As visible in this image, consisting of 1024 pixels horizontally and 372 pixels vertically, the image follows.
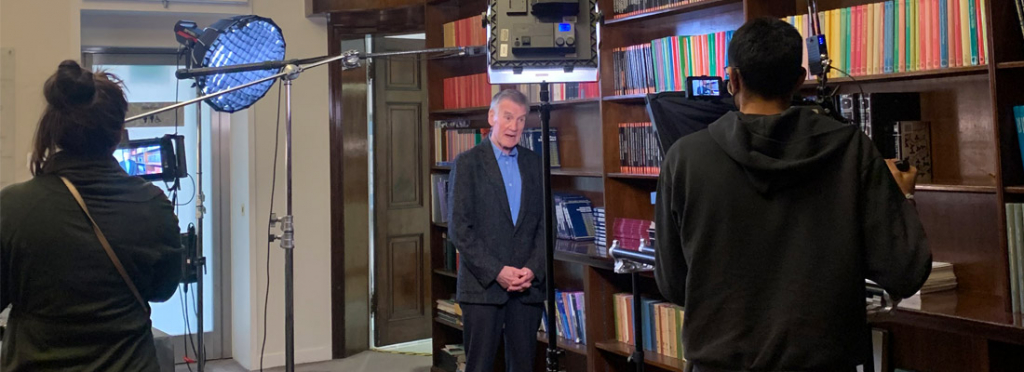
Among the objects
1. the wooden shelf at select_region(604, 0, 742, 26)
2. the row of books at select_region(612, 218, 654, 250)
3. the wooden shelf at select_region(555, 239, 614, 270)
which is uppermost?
the wooden shelf at select_region(604, 0, 742, 26)

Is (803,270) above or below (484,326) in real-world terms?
above

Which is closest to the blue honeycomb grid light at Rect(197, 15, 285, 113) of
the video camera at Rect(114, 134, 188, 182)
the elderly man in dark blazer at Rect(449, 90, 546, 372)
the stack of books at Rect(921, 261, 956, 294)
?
the video camera at Rect(114, 134, 188, 182)

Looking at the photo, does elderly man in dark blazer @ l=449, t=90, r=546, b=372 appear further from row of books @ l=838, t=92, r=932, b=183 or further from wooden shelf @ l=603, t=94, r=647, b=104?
row of books @ l=838, t=92, r=932, b=183

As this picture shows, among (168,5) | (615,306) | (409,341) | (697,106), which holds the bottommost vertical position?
(409,341)

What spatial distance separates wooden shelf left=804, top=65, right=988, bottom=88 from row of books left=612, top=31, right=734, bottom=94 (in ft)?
1.44

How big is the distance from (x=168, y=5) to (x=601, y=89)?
2.57 metres

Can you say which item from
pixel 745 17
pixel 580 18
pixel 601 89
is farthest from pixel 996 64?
pixel 601 89

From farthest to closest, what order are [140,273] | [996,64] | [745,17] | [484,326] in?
[484,326] < [745,17] < [996,64] < [140,273]

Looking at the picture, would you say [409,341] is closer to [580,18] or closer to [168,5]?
[168,5]

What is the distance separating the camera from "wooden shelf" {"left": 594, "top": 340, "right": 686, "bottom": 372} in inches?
124

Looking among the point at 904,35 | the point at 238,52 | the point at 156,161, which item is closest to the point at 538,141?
the point at 238,52

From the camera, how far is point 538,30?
8.23 feet

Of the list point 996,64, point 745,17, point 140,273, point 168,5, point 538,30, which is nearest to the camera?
point 140,273

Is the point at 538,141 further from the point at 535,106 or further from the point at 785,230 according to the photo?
the point at 785,230
